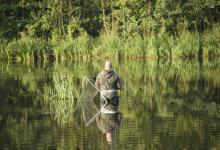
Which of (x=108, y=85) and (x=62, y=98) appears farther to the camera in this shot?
(x=62, y=98)

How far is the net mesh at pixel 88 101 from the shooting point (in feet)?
49.6

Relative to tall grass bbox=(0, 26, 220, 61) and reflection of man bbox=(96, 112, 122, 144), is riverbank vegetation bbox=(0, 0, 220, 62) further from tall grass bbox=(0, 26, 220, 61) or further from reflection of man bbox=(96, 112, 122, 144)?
reflection of man bbox=(96, 112, 122, 144)

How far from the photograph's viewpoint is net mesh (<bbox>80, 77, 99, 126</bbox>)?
15117 mm

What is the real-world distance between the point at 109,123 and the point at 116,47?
2130cm

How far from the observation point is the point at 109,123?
45.9 feet

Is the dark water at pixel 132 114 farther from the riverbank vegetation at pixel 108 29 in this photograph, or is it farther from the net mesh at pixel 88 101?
the riverbank vegetation at pixel 108 29

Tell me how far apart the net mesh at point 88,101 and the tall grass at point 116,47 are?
1556 cm

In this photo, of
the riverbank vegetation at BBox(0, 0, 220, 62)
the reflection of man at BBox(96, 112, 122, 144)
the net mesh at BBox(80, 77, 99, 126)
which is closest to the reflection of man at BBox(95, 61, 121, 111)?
the net mesh at BBox(80, 77, 99, 126)

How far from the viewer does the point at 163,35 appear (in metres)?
37.5

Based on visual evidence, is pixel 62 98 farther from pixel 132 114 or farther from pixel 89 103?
pixel 132 114

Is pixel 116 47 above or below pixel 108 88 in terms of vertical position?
below

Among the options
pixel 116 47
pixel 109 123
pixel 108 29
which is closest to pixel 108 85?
pixel 109 123

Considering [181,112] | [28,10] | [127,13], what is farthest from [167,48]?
[181,112]

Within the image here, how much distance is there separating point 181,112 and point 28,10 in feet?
101
